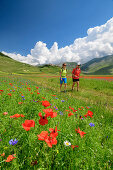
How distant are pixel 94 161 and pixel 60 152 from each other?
576 mm

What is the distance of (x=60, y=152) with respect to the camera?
141 centimetres

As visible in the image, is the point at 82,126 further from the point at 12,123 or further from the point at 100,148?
the point at 12,123

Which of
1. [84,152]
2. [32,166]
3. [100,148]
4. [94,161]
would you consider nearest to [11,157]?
[32,166]

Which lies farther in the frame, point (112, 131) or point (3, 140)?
point (112, 131)

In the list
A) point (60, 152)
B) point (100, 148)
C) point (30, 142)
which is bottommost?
point (100, 148)

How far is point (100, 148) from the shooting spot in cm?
162

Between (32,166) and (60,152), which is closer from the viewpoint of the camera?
(32,166)

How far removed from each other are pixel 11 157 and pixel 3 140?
0.59m

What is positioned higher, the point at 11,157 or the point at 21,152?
the point at 11,157

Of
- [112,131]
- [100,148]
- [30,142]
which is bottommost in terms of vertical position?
[112,131]

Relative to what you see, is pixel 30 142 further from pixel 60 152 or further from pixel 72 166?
pixel 72 166

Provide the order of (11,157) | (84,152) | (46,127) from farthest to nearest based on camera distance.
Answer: (46,127) → (84,152) → (11,157)

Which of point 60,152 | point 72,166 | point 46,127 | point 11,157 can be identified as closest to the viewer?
point 11,157

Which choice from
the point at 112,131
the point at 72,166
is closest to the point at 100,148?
the point at 72,166
